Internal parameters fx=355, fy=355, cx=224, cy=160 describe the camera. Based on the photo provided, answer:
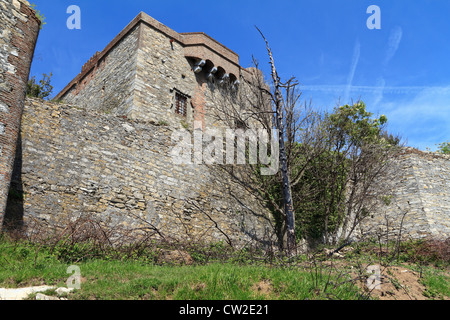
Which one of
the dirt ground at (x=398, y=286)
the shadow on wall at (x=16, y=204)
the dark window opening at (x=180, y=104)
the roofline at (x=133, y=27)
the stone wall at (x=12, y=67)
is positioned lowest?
the dirt ground at (x=398, y=286)

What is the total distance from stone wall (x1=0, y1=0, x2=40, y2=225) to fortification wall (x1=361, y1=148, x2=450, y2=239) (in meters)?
14.4

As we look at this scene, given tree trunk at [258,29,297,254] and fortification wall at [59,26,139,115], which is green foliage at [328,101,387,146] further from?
fortification wall at [59,26,139,115]

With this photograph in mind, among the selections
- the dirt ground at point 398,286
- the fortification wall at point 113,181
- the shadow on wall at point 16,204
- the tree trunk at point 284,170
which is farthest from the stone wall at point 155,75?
the dirt ground at point 398,286

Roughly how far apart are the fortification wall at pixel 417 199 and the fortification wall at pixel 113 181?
642cm

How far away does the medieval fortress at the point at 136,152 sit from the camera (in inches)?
351

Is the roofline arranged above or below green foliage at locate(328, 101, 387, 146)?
above

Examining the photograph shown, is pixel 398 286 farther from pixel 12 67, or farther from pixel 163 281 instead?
pixel 12 67

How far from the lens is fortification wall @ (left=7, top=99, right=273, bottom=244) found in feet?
31.6

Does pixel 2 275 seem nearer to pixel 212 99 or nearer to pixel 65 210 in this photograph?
pixel 65 210

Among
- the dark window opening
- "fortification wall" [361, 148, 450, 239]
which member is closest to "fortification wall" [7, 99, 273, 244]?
the dark window opening

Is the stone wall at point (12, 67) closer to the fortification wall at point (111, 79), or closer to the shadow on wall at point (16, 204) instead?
the shadow on wall at point (16, 204)

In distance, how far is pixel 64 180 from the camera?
33.1ft
